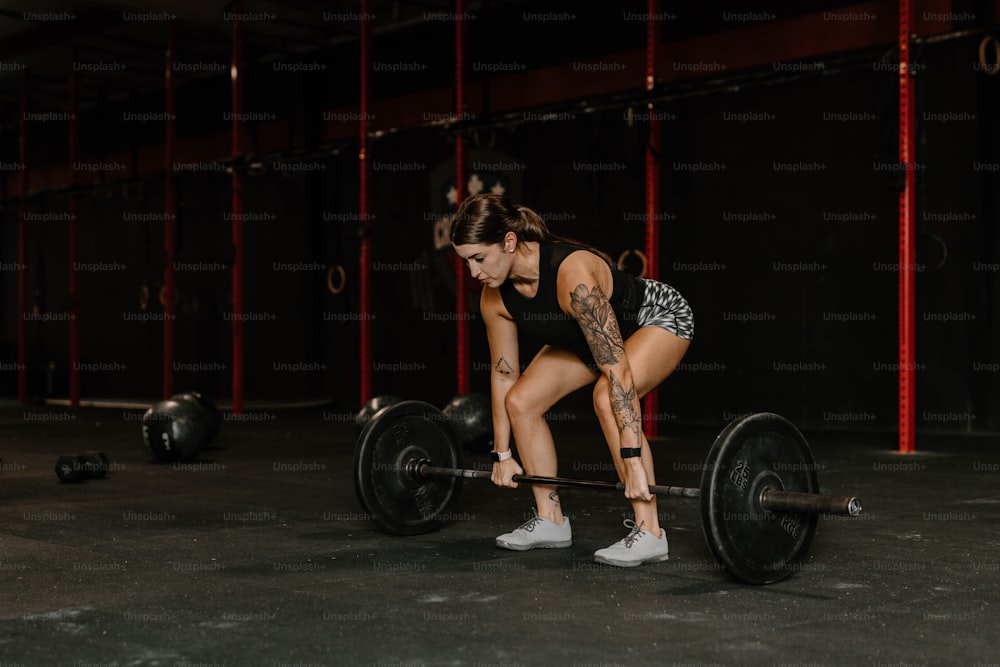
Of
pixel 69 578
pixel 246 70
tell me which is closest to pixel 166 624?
pixel 69 578

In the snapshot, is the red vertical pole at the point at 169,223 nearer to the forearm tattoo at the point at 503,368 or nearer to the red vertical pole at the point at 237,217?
the red vertical pole at the point at 237,217

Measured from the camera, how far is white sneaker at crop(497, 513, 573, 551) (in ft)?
10.6

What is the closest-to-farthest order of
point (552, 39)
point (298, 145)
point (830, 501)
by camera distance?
point (830, 501), point (552, 39), point (298, 145)

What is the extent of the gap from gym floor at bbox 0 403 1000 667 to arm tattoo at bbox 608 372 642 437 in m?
0.39

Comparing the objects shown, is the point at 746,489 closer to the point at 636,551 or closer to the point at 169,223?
the point at 636,551

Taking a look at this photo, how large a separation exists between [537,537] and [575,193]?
17.7 feet

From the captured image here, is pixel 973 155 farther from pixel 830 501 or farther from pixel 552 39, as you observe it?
pixel 830 501

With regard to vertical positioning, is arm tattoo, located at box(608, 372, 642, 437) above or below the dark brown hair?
below

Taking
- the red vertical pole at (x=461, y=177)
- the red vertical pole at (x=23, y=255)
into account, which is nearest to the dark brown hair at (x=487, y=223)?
the red vertical pole at (x=461, y=177)

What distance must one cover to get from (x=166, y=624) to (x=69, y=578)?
666 millimetres

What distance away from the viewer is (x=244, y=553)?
10.6 ft

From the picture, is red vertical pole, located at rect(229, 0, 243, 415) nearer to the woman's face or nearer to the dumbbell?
the dumbbell

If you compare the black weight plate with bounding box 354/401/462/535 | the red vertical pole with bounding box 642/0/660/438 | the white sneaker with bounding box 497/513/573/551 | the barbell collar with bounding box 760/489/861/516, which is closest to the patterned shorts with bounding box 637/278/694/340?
the barbell collar with bounding box 760/489/861/516

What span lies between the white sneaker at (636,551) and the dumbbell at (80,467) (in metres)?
2.95
